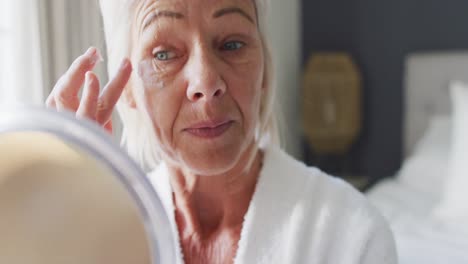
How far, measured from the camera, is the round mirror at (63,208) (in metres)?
0.35

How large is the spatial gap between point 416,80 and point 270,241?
2.07 m

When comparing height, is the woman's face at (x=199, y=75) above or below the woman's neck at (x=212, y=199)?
above

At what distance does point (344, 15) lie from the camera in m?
2.87

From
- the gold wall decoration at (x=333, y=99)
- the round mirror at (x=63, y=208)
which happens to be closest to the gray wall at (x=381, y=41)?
the gold wall decoration at (x=333, y=99)

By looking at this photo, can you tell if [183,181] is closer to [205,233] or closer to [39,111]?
[205,233]

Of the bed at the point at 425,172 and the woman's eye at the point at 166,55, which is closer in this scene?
the woman's eye at the point at 166,55

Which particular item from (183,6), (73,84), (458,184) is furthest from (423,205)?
(73,84)

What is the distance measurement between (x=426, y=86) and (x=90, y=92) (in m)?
2.36

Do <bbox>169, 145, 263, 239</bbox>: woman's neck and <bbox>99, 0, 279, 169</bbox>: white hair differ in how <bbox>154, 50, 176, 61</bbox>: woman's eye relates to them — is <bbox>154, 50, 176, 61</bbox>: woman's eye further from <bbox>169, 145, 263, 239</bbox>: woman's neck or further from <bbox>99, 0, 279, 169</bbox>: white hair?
<bbox>169, 145, 263, 239</bbox>: woman's neck

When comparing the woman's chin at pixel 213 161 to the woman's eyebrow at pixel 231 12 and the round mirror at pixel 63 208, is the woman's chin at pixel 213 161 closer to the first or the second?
the woman's eyebrow at pixel 231 12

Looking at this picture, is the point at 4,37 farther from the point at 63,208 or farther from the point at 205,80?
the point at 63,208

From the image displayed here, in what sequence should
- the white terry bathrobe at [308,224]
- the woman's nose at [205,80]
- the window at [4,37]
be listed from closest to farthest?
the woman's nose at [205,80], the white terry bathrobe at [308,224], the window at [4,37]

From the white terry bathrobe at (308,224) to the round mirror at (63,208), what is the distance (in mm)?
387

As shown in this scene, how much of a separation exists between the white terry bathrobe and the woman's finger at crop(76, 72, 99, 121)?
0.31 m
